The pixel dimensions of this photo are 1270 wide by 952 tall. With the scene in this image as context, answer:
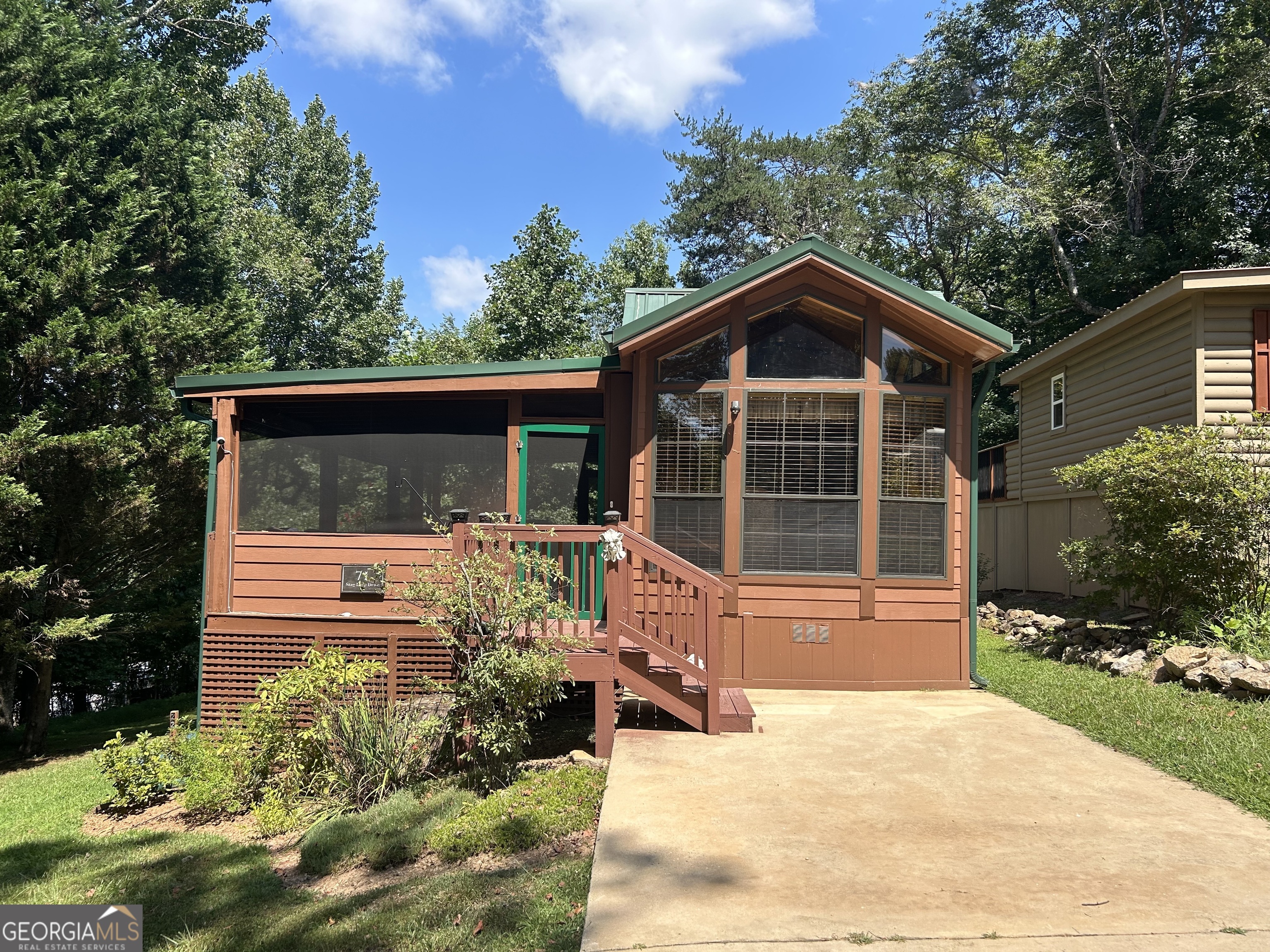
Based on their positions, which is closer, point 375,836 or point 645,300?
point 375,836

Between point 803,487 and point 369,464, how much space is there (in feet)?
13.2

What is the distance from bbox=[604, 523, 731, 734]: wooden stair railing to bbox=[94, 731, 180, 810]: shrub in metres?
3.64

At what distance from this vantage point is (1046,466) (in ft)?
46.7

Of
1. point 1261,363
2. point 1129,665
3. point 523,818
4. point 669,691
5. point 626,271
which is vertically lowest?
point 523,818

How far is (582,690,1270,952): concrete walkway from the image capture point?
275cm

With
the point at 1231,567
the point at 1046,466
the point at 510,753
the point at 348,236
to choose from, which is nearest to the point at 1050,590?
the point at 1046,466

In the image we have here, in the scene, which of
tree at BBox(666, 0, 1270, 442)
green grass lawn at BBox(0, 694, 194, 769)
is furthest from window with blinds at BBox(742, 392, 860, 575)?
tree at BBox(666, 0, 1270, 442)

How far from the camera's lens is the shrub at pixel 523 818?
3.96 meters

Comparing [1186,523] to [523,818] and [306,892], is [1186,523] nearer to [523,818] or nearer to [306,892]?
[523,818]

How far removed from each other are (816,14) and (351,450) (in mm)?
17598

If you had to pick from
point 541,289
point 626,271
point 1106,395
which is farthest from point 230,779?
point 626,271

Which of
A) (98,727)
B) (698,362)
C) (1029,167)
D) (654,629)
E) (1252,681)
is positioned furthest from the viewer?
(1029,167)

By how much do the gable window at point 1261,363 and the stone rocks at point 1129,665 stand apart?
4.04m

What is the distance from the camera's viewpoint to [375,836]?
419 cm
